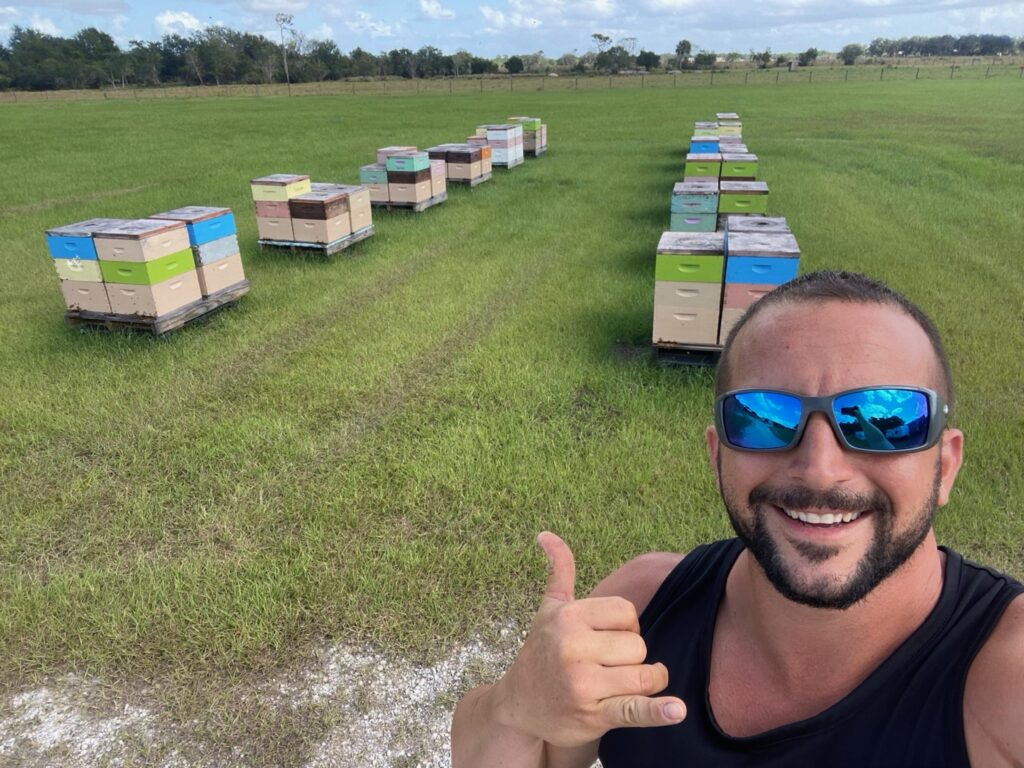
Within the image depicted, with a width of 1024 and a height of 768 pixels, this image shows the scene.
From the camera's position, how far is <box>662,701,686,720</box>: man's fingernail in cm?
106

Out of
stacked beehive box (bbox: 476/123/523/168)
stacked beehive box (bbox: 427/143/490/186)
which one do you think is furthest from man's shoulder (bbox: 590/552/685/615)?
stacked beehive box (bbox: 476/123/523/168)

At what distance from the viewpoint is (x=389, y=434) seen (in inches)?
192

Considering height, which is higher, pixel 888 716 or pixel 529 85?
pixel 529 85

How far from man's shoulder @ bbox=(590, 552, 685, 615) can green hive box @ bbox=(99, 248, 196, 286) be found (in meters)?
5.76

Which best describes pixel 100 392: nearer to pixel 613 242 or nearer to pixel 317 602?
pixel 317 602

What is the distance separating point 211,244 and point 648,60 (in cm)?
9110

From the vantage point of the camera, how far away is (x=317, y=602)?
3383 millimetres

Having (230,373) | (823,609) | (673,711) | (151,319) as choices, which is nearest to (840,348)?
(823,609)

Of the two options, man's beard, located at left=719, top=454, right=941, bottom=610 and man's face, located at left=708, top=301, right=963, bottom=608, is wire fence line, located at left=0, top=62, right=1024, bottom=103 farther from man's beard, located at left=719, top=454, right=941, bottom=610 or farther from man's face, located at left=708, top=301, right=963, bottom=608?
man's beard, located at left=719, top=454, right=941, bottom=610

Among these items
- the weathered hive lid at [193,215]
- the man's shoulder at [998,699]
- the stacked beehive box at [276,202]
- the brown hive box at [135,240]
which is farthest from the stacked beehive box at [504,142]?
the man's shoulder at [998,699]

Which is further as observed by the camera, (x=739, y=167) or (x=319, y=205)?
(x=739, y=167)

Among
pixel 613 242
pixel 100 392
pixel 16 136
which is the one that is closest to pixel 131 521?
pixel 100 392

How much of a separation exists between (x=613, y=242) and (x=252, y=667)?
778 centimetres

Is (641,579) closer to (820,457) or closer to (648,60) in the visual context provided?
(820,457)
